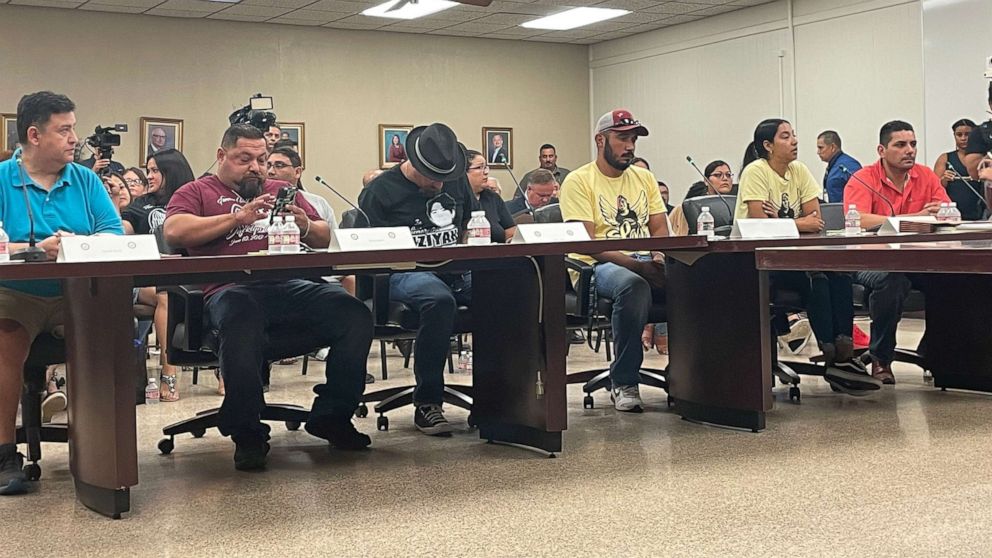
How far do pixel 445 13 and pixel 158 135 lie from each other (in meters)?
2.67

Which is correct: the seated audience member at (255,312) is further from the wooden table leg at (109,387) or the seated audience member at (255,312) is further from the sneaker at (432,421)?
the wooden table leg at (109,387)

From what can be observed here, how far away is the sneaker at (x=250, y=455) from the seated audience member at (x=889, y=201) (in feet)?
8.19

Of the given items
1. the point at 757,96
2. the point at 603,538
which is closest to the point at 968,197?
the point at 757,96

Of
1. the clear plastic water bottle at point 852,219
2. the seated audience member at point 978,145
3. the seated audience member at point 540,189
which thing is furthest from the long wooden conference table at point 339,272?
the seated audience member at point 540,189

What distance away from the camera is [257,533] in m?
2.44

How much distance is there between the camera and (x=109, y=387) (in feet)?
8.48

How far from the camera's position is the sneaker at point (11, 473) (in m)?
2.88

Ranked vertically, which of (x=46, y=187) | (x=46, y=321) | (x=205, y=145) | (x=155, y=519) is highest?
(x=205, y=145)

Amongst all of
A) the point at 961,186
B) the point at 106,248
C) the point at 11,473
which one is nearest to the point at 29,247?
the point at 106,248

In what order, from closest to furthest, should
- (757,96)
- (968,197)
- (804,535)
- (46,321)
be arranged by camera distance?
(804,535) → (46,321) → (968,197) → (757,96)

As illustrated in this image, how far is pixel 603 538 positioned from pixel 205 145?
8.28m

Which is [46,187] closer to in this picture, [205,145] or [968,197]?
[968,197]

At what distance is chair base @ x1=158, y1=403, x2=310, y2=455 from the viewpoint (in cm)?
337

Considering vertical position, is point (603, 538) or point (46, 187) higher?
point (46, 187)
